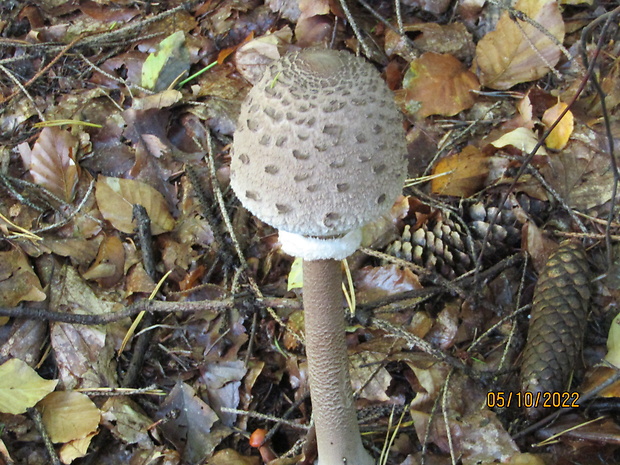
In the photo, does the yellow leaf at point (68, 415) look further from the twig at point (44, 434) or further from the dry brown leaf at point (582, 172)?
the dry brown leaf at point (582, 172)

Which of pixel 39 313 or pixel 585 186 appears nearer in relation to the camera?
pixel 39 313

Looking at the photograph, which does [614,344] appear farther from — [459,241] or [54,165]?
[54,165]

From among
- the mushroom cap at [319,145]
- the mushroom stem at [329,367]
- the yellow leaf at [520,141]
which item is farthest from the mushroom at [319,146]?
the yellow leaf at [520,141]

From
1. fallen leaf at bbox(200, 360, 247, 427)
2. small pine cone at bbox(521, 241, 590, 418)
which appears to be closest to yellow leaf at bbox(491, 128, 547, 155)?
small pine cone at bbox(521, 241, 590, 418)

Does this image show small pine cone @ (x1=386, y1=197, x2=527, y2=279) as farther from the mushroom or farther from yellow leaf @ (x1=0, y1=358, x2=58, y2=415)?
yellow leaf @ (x1=0, y1=358, x2=58, y2=415)

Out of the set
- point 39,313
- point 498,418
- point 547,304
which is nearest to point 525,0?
point 547,304

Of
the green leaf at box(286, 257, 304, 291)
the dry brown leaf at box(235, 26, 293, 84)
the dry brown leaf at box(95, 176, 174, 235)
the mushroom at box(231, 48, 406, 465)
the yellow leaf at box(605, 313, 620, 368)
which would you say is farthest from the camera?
the dry brown leaf at box(235, 26, 293, 84)

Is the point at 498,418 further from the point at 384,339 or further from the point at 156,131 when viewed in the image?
the point at 156,131
